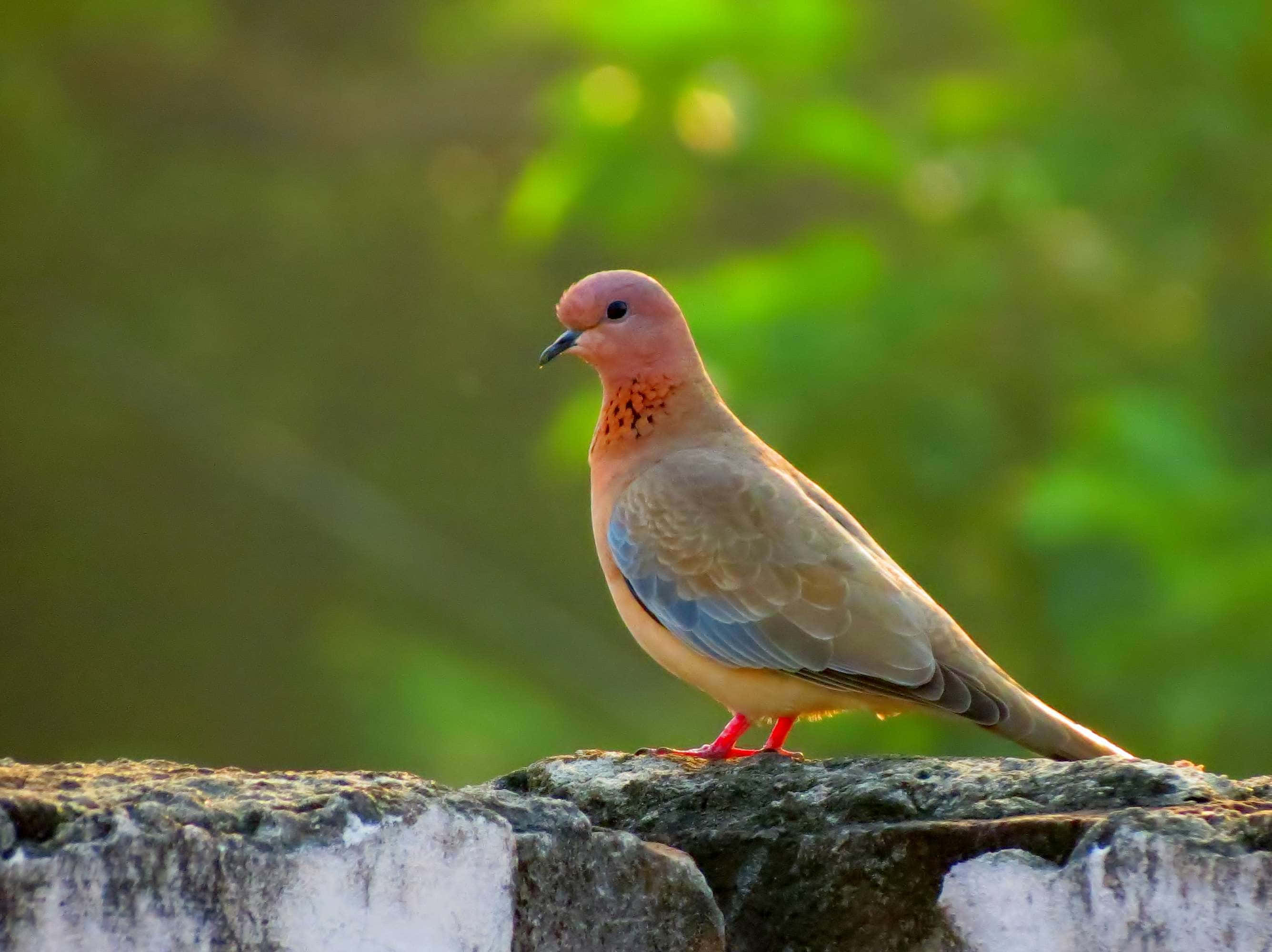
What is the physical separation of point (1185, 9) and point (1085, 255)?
1.13 metres

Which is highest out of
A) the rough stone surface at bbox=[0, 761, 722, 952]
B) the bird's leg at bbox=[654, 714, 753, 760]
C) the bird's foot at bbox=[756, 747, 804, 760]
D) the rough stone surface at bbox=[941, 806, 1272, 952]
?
the bird's leg at bbox=[654, 714, 753, 760]

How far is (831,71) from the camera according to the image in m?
7.51

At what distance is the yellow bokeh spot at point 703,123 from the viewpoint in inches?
268

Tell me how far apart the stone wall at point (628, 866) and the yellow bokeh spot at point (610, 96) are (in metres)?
4.81

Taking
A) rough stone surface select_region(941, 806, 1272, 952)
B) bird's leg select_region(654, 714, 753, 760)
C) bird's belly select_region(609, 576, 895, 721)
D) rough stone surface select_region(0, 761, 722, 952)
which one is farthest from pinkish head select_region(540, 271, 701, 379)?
rough stone surface select_region(941, 806, 1272, 952)

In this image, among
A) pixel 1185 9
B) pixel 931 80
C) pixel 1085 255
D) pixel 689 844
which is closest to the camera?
pixel 689 844

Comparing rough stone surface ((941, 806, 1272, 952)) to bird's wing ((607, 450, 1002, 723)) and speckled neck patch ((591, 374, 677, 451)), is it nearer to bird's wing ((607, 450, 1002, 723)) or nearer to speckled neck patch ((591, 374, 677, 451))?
bird's wing ((607, 450, 1002, 723))

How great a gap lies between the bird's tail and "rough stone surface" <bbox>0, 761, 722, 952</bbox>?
3.57ft

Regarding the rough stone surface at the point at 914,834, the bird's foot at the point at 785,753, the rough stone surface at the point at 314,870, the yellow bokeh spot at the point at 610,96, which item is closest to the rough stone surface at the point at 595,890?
the rough stone surface at the point at 314,870

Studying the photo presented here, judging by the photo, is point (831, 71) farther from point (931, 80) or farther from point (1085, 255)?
point (1085, 255)

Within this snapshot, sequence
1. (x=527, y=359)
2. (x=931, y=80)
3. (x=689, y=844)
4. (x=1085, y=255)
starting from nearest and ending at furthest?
(x=689, y=844), (x=1085, y=255), (x=931, y=80), (x=527, y=359)

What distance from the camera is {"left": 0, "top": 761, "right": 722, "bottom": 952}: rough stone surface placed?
1595mm

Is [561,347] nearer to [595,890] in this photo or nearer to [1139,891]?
[595,890]

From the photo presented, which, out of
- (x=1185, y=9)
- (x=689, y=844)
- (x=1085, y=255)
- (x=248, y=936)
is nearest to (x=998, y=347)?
(x=1085, y=255)
